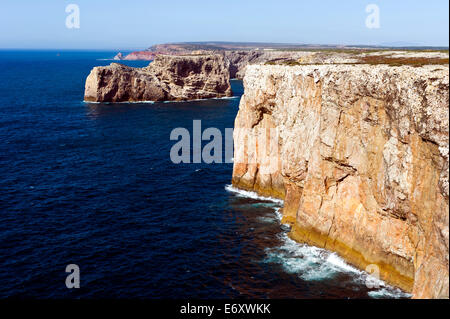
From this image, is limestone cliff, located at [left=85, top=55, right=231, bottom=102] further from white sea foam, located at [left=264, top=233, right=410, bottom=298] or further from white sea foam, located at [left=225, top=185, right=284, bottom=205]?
white sea foam, located at [left=264, top=233, right=410, bottom=298]

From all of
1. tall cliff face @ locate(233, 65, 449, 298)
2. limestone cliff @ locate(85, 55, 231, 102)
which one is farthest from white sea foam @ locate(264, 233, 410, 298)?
limestone cliff @ locate(85, 55, 231, 102)

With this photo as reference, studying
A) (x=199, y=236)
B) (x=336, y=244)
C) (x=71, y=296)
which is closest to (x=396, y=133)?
(x=336, y=244)

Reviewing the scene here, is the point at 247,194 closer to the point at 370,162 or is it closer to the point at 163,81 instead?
the point at 370,162

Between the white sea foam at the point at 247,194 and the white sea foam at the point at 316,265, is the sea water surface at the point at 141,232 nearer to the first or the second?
the white sea foam at the point at 316,265

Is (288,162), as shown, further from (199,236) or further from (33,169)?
(33,169)

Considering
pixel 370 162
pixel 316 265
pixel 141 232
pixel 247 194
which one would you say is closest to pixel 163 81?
pixel 247 194

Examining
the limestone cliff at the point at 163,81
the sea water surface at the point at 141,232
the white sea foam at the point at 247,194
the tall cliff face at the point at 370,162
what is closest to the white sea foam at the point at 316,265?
the sea water surface at the point at 141,232
